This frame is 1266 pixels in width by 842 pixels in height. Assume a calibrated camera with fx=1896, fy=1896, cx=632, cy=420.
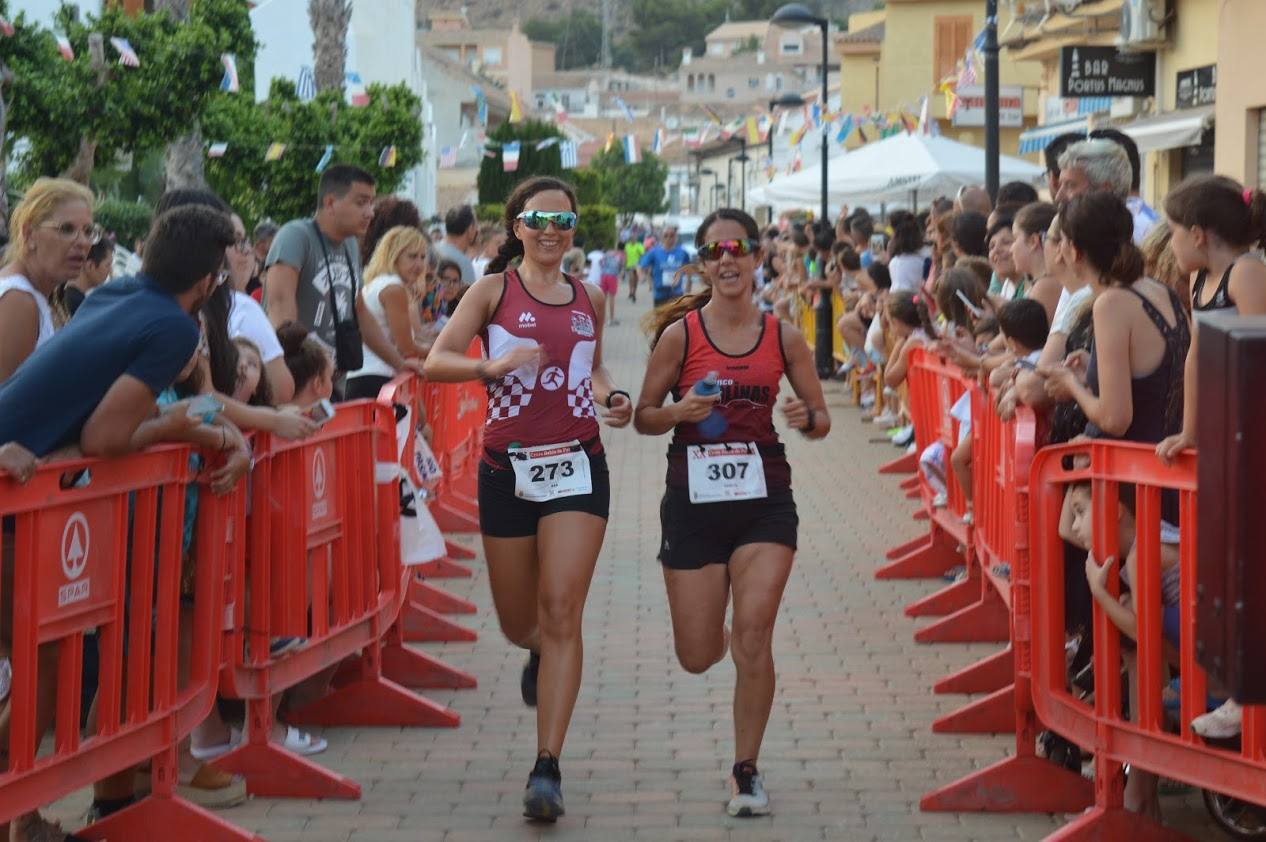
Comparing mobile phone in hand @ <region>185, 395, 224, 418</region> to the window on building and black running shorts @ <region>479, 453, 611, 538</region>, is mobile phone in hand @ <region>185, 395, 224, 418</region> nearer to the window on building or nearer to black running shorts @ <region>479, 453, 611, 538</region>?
black running shorts @ <region>479, 453, 611, 538</region>

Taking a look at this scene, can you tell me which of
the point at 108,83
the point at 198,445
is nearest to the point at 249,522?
the point at 198,445

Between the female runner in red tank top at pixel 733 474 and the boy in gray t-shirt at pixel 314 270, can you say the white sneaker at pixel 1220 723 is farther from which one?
the boy in gray t-shirt at pixel 314 270

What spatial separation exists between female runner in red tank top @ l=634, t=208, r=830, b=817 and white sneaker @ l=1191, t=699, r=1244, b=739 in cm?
157

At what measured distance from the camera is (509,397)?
6.19m

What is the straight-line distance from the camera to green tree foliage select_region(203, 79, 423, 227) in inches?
1083

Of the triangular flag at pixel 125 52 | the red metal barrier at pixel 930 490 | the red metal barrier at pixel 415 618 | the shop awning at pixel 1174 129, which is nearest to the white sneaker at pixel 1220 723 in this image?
the red metal barrier at pixel 415 618

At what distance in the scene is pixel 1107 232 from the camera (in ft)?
18.3

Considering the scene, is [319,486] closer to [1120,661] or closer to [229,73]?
[1120,661]

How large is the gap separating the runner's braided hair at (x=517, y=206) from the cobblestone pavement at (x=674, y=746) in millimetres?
1755

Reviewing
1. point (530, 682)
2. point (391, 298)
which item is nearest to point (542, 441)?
point (530, 682)

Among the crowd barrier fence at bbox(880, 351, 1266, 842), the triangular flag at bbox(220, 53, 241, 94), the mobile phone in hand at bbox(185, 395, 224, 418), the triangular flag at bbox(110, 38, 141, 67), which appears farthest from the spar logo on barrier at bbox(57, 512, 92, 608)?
the triangular flag at bbox(220, 53, 241, 94)

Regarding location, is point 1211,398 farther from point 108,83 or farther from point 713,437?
point 108,83

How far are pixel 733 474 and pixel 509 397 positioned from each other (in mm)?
777

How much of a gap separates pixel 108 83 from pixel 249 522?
54.8ft
